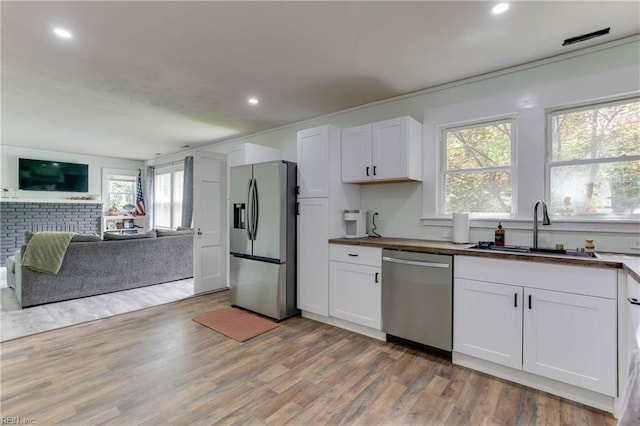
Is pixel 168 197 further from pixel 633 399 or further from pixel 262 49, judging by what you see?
pixel 633 399

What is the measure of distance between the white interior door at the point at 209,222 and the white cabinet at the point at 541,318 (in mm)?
3587

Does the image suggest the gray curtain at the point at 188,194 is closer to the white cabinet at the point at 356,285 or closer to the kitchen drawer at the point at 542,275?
the white cabinet at the point at 356,285

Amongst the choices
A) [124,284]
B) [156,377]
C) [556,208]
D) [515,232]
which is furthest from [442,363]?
[124,284]

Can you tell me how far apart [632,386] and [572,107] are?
8.79 feet

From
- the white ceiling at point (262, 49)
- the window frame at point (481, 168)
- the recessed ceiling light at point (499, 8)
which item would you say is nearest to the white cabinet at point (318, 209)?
the white ceiling at point (262, 49)

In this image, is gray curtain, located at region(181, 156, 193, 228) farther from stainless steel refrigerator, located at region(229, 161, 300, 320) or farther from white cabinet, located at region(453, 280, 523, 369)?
white cabinet, located at region(453, 280, 523, 369)

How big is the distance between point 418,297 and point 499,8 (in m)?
2.24

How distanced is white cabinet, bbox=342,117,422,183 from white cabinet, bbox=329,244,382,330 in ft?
2.72

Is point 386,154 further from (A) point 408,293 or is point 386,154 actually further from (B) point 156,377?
(B) point 156,377

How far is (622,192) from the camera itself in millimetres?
2428

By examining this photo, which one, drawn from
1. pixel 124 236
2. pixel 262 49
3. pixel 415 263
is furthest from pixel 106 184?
pixel 415 263

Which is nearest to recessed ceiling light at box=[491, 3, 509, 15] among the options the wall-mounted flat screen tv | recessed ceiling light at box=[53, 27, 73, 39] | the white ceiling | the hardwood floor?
the white ceiling

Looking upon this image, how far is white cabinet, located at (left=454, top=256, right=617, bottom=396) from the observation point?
1940 mm

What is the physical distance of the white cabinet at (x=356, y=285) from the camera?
2.97 metres
